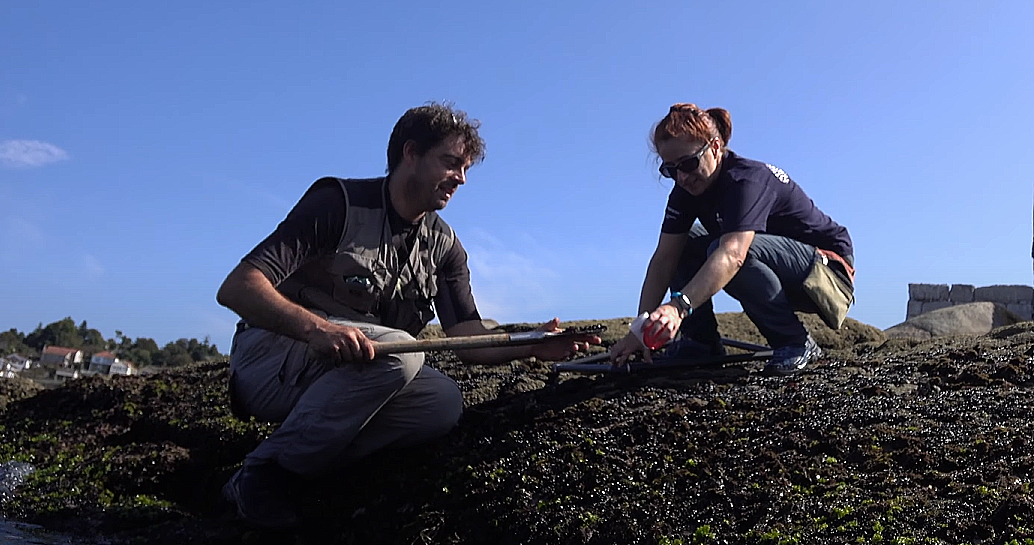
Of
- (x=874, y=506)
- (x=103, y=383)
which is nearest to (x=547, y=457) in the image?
(x=874, y=506)

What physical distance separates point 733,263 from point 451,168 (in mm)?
1264

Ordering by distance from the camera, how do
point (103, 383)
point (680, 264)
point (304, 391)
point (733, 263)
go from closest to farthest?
point (304, 391) < point (733, 263) < point (680, 264) < point (103, 383)

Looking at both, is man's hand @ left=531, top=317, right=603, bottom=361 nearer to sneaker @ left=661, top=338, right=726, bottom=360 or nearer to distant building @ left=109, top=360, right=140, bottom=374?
sneaker @ left=661, top=338, right=726, bottom=360

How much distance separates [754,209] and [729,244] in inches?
9.2

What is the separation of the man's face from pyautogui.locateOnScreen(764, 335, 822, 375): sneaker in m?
1.68

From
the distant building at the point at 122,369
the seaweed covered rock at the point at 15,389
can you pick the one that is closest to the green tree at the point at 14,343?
the distant building at the point at 122,369

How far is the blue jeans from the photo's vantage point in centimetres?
422

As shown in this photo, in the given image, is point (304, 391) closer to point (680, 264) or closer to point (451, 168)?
point (451, 168)

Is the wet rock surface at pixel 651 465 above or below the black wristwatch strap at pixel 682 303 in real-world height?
below

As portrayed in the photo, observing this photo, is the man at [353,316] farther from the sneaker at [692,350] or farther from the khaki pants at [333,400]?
the sneaker at [692,350]

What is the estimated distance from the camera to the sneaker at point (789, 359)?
13.8 ft

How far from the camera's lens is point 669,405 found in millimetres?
3773

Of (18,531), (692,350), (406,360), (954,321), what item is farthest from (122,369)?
(406,360)

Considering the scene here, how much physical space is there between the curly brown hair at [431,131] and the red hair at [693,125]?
0.86m
